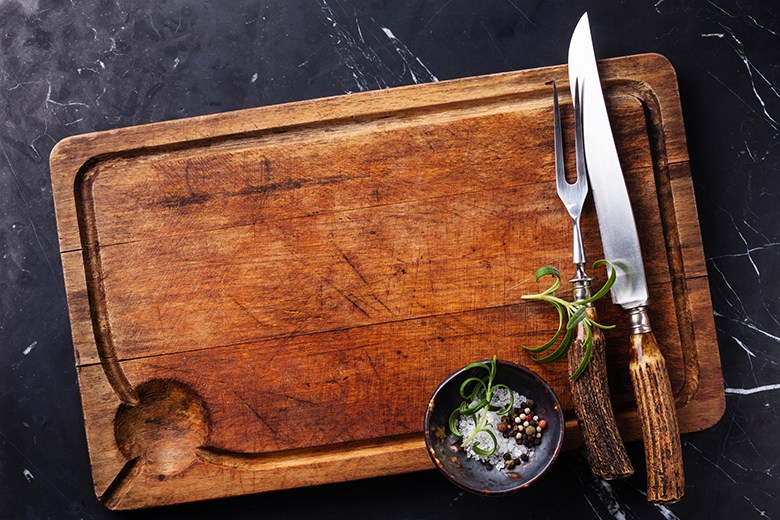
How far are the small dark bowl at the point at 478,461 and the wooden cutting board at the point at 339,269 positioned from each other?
0.08m

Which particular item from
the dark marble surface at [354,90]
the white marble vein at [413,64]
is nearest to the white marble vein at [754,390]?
the dark marble surface at [354,90]

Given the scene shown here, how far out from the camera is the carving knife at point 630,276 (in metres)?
1.27

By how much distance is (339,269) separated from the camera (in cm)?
140

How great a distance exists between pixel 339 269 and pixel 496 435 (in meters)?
0.47

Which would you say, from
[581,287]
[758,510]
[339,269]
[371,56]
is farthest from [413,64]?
[758,510]

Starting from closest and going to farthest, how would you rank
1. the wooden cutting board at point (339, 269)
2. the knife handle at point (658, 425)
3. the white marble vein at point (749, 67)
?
the knife handle at point (658, 425)
the wooden cutting board at point (339, 269)
the white marble vein at point (749, 67)

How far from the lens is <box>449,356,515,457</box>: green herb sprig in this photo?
4.23ft

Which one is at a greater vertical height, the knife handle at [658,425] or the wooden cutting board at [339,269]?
the wooden cutting board at [339,269]

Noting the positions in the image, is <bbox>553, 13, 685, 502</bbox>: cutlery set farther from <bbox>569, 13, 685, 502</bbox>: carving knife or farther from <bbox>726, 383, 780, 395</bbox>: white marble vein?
<bbox>726, 383, 780, 395</bbox>: white marble vein

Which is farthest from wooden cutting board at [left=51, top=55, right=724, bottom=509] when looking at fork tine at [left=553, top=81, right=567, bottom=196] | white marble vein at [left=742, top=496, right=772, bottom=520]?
white marble vein at [left=742, top=496, right=772, bottom=520]

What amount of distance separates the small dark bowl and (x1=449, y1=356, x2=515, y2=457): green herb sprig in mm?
17

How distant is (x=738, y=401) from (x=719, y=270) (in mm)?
297

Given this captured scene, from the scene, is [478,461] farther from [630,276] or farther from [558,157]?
[558,157]

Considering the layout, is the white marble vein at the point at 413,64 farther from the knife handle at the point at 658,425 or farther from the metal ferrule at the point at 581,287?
the knife handle at the point at 658,425
